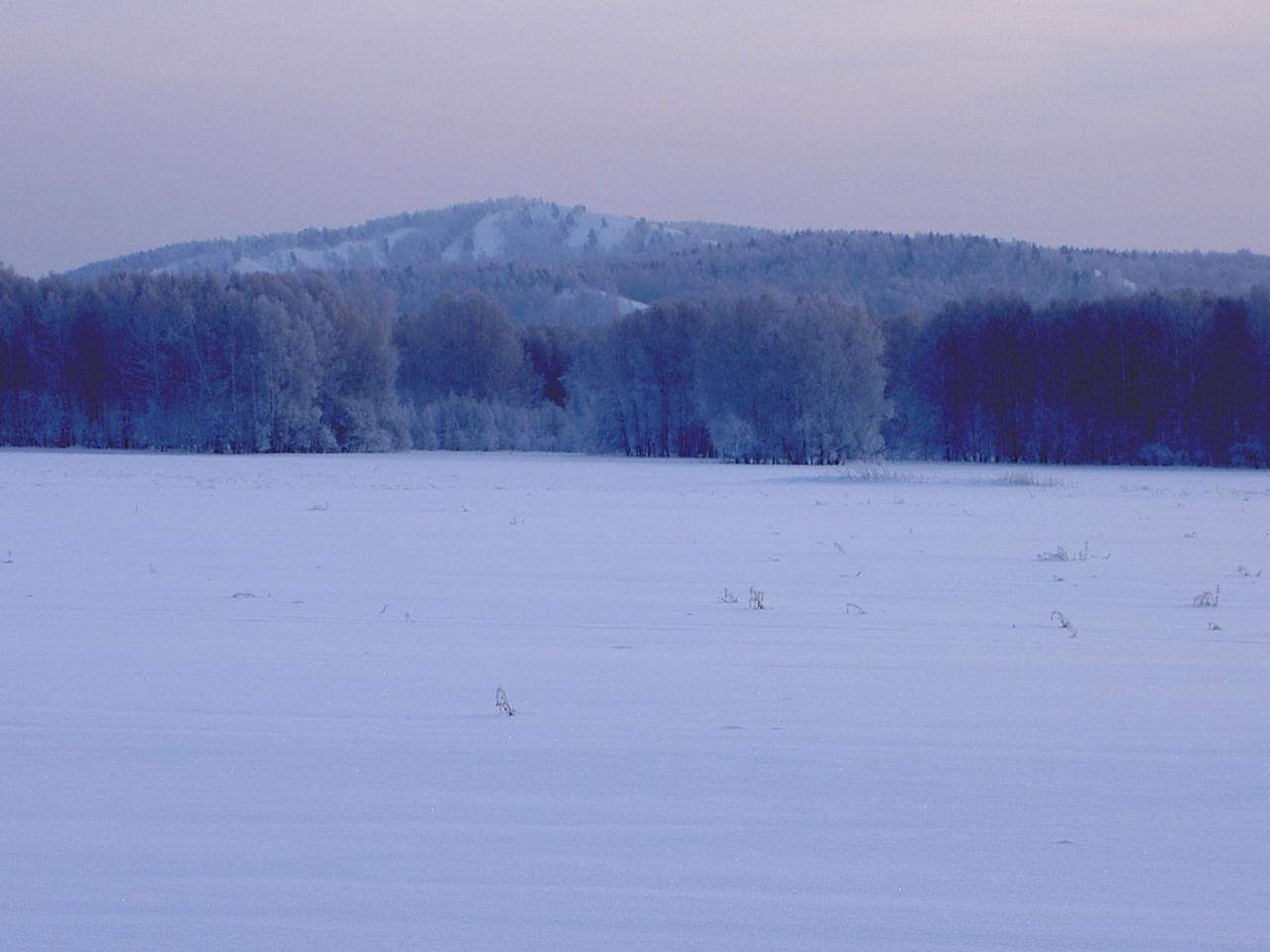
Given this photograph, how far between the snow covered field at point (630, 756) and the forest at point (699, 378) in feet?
134

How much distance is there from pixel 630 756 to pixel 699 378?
51.7 m

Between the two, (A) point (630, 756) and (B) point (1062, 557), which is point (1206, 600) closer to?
(B) point (1062, 557)

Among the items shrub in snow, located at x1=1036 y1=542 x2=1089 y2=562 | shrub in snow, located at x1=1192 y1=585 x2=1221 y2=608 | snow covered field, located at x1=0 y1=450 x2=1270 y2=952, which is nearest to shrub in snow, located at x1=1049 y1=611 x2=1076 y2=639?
snow covered field, located at x1=0 y1=450 x2=1270 y2=952

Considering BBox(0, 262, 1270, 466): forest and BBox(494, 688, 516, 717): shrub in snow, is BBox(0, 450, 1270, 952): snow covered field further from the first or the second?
BBox(0, 262, 1270, 466): forest

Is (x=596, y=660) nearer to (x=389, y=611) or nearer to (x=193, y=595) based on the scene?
(x=389, y=611)

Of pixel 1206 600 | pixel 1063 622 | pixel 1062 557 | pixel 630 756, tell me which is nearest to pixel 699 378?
pixel 1062 557

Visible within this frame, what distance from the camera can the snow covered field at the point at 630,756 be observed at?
3.47 metres

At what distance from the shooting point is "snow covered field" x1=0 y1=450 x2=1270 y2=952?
11.4ft

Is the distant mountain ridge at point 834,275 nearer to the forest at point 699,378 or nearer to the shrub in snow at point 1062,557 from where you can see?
the forest at point 699,378

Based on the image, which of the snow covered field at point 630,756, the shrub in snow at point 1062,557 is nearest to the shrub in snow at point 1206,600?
the snow covered field at point 630,756

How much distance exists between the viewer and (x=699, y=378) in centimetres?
5641

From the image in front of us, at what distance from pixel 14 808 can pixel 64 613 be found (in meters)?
4.64

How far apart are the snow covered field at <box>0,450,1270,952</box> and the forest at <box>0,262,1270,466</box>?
134ft

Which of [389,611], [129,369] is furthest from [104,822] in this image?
[129,369]
